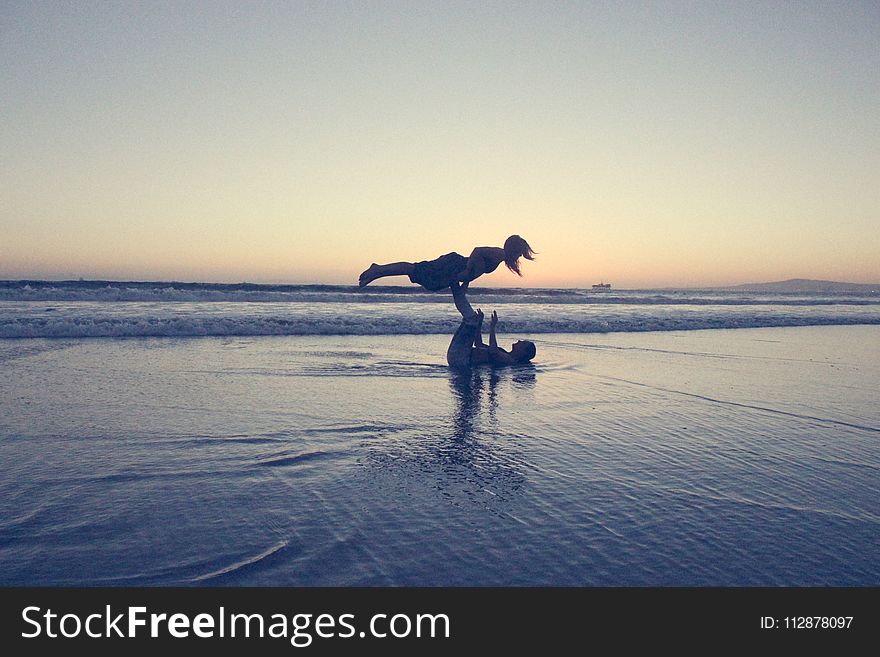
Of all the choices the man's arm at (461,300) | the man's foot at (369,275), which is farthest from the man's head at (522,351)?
the man's foot at (369,275)

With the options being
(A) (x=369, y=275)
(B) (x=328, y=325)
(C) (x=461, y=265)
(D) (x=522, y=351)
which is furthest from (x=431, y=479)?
(B) (x=328, y=325)

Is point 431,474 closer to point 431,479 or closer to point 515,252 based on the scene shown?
point 431,479

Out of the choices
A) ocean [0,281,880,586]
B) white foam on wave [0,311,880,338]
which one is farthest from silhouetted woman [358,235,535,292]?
white foam on wave [0,311,880,338]

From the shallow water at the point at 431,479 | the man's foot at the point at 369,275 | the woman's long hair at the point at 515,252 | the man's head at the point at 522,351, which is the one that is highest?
the woman's long hair at the point at 515,252

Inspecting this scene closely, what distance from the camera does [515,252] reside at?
9445 mm

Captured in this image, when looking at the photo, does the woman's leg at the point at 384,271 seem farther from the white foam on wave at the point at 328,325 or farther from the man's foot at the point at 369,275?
the white foam on wave at the point at 328,325

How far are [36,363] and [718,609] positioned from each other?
1105cm

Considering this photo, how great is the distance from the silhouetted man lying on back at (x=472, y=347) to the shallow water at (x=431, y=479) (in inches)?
48.9

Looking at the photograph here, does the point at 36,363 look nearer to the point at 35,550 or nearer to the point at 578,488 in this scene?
the point at 35,550

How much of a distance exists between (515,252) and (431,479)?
577 cm

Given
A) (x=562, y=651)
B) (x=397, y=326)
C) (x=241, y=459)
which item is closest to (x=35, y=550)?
(x=241, y=459)

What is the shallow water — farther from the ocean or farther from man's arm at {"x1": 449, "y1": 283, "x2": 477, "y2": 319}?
man's arm at {"x1": 449, "y1": 283, "x2": 477, "y2": 319}

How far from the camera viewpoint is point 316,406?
7.00 m

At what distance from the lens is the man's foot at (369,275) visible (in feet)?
29.2
